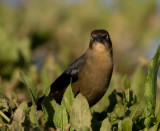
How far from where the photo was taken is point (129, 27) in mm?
8391

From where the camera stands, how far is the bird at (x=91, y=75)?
13.6 feet

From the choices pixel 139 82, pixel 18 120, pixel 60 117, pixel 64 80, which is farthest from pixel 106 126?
pixel 139 82

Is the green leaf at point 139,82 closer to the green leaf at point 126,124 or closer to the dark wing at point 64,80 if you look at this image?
the dark wing at point 64,80

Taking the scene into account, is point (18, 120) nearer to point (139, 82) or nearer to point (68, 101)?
point (68, 101)

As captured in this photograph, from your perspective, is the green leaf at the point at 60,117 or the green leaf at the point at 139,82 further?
the green leaf at the point at 139,82

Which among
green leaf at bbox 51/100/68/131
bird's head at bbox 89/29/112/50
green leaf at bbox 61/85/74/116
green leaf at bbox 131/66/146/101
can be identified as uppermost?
bird's head at bbox 89/29/112/50

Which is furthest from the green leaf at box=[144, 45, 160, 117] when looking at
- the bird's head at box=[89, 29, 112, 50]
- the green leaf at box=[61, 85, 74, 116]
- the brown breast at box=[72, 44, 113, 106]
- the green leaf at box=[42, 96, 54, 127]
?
the bird's head at box=[89, 29, 112, 50]

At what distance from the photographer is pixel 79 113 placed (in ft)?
8.84

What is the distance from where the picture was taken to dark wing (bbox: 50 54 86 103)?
431cm

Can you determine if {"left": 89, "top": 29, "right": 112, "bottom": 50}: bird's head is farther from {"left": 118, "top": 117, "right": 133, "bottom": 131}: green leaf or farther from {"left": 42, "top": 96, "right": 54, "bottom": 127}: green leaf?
{"left": 118, "top": 117, "right": 133, "bottom": 131}: green leaf

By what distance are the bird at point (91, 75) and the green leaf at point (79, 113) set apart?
137 centimetres

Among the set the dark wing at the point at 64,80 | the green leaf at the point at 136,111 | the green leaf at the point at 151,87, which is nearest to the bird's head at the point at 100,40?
the dark wing at the point at 64,80

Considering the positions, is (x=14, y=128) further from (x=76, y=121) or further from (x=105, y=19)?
(x=105, y=19)

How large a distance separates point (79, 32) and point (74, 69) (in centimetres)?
368
